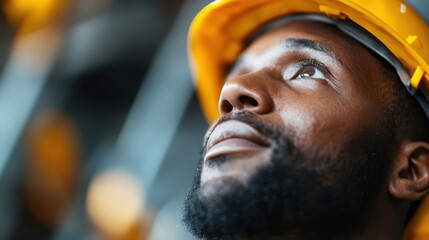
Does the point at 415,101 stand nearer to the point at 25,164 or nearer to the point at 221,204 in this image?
the point at 221,204

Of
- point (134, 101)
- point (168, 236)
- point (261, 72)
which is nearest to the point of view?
point (261, 72)

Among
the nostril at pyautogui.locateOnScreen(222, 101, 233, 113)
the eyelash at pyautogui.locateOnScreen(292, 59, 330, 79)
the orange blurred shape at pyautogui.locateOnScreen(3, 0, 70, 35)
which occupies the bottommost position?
the nostril at pyautogui.locateOnScreen(222, 101, 233, 113)

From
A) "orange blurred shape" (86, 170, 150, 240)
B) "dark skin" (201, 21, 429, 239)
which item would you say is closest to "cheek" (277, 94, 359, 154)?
"dark skin" (201, 21, 429, 239)

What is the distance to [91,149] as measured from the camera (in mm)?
3559

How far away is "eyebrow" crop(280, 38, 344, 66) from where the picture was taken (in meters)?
1.61

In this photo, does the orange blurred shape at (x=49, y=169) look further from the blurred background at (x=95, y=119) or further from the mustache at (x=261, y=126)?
the mustache at (x=261, y=126)

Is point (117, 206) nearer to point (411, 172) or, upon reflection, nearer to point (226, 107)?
point (226, 107)

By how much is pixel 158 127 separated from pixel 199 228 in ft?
5.87

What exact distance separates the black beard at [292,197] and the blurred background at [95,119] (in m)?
1.32

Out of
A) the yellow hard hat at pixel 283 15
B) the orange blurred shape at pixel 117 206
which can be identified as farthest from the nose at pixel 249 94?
the orange blurred shape at pixel 117 206

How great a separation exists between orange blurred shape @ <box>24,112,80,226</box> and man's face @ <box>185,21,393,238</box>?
1.92 metres

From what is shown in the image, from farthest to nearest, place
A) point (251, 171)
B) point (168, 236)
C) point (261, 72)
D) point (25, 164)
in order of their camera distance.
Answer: point (25, 164) → point (168, 236) → point (261, 72) → point (251, 171)

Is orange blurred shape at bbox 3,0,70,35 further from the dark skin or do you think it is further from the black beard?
the black beard

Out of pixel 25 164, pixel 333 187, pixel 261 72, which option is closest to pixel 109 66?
pixel 25 164
